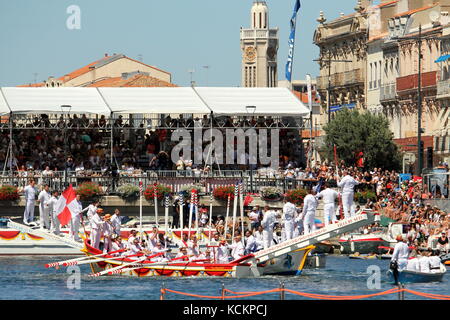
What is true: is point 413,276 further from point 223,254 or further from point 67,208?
point 67,208

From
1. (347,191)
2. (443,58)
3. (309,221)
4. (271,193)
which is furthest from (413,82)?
(347,191)

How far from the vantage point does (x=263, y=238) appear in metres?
55.7

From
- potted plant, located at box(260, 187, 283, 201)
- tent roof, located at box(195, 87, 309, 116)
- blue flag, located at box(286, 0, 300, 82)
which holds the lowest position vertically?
potted plant, located at box(260, 187, 283, 201)

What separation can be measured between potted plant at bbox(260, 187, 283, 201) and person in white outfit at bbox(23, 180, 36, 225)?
9878 millimetres

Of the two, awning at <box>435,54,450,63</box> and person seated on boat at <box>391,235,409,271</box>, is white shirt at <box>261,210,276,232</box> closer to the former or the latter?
person seated on boat at <box>391,235,409,271</box>

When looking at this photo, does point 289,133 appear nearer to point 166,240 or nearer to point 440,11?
point 166,240

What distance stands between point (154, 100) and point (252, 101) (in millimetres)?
4259

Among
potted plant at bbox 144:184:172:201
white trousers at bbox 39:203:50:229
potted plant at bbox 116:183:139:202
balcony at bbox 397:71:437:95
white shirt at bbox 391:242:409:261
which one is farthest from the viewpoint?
balcony at bbox 397:71:437:95

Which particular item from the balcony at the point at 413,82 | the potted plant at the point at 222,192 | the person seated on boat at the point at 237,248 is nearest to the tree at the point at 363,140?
the balcony at the point at 413,82

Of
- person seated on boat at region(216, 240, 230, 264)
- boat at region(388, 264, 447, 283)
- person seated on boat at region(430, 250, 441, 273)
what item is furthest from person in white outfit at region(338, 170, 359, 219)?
person seated on boat at region(216, 240, 230, 264)

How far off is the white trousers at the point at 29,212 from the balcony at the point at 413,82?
1585 inches

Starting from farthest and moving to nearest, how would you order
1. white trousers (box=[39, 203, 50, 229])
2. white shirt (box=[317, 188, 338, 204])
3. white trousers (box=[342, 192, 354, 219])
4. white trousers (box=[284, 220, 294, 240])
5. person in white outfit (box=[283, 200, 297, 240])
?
white trousers (box=[39, 203, 50, 229]) → white trousers (box=[284, 220, 294, 240]) → person in white outfit (box=[283, 200, 297, 240]) → white shirt (box=[317, 188, 338, 204]) → white trousers (box=[342, 192, 354, 219])

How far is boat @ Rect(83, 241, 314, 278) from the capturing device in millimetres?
52188
